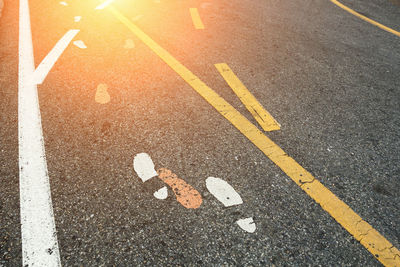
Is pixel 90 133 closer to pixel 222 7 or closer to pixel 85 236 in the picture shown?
pixel 85 236

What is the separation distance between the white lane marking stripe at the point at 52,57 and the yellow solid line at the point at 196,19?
1.64 meters

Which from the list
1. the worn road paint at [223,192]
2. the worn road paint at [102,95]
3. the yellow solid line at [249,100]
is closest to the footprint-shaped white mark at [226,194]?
the worn road paint at [223,192]

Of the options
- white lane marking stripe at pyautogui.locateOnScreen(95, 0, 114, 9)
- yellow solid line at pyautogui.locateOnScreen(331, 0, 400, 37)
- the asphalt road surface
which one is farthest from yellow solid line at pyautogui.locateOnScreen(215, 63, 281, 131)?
yellow solid line at pyautogui.locateOnScreen(331, 0, 400, 37)

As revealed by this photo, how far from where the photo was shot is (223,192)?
1.97 metres

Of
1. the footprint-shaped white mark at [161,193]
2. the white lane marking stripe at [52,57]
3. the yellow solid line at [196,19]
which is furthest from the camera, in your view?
the yellow solid line at [196,19]

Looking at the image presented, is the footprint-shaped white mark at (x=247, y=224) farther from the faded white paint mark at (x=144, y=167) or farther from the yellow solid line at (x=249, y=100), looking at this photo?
the yellow solid line at (x=249, y=100)

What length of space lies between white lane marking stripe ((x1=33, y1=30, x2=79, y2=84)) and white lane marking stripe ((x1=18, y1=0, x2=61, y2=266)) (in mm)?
75

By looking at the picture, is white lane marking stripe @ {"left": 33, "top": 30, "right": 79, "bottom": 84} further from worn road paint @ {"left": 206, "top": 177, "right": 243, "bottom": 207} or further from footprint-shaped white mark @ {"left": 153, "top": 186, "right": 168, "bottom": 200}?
worn road paint @ {"left": 206, "top": 177, "right": 243, "bottom": 207}

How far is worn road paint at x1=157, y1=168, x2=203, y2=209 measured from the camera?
188 centimetres

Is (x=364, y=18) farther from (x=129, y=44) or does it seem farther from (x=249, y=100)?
(x=129, y=44)

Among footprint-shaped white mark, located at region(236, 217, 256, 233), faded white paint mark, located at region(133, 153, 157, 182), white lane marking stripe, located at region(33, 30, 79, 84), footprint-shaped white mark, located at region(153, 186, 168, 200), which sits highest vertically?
white lane marking stripe, located at region(33, 30, 79, 84)

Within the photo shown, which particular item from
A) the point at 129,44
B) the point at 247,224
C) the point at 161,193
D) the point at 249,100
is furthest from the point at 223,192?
the point at 129,44

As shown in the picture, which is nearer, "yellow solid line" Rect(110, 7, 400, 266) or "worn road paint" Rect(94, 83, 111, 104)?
"yellow solid line" Rect(110, 7, 400, 266)

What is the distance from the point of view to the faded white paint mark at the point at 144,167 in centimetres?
204
